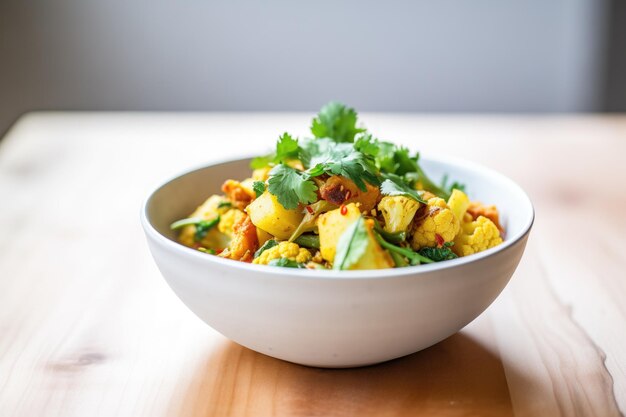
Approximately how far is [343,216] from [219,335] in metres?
0.34

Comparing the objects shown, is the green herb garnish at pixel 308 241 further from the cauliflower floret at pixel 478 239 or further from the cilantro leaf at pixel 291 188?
the cauliflower floret at pixel 478 239

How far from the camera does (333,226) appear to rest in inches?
39.9

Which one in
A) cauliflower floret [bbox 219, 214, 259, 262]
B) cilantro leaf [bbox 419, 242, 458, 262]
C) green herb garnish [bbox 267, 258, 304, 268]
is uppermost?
green herb garnish [bbox 267, 258, 304, 268]

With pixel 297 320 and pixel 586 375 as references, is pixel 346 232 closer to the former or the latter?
pixel 297 320

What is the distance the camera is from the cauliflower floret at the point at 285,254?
41.2 inches

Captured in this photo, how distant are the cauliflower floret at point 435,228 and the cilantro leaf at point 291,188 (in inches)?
6.2

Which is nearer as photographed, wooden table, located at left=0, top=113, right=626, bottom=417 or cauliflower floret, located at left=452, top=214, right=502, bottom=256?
wooden table, located at left=0, top=113, right=626, bottom=417

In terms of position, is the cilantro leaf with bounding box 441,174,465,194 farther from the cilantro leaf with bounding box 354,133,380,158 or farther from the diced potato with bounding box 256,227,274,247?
the diced potato with bounding box 256,227,274,247

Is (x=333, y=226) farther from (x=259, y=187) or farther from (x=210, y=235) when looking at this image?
(x=210, y=235)

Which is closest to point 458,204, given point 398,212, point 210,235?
point 398,212

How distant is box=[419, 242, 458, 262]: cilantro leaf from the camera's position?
109cm

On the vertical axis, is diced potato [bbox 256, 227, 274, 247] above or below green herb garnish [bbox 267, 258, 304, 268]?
below

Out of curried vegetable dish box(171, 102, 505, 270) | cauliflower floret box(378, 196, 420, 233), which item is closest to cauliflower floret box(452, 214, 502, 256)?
curried vegetable dish box(171, 102, 505, 270)

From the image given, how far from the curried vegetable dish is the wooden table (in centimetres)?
16
